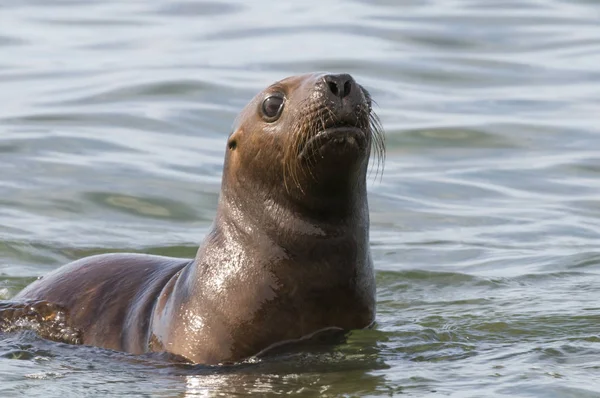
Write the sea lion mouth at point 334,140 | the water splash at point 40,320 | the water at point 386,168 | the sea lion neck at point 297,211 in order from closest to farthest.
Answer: the sea lion mouth at point 334,140
the sea lion neck at point 297,211
the water at point 386,168
the water splash at point 40,320

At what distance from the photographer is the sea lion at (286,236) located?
22.9 ft

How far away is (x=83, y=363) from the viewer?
7418 millimetres

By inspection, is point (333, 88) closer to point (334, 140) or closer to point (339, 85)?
point (339, 85)

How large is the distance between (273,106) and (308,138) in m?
0.38

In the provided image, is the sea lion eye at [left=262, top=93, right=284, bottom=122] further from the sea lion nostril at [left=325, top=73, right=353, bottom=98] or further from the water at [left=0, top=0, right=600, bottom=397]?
the water at [left=0, top=0, right=600, bottom=397]

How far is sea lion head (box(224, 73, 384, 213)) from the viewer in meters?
6.91

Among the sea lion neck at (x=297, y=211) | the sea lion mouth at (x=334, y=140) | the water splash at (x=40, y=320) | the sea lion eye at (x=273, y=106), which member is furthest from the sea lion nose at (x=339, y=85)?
the water splash at (x=40, y=320)

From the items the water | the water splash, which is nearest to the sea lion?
the water

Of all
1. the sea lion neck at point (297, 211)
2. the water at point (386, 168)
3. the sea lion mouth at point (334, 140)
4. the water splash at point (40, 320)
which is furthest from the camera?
the water splash at point (40, 320)

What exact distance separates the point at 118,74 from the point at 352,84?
11.1 metres

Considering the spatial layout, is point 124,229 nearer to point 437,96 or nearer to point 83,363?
point 83,363

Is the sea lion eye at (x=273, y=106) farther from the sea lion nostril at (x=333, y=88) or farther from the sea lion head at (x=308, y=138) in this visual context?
the sea lion nostril at (x=333, y=88)

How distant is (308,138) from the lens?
694cm

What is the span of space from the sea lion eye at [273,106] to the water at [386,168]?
46.4 inches
